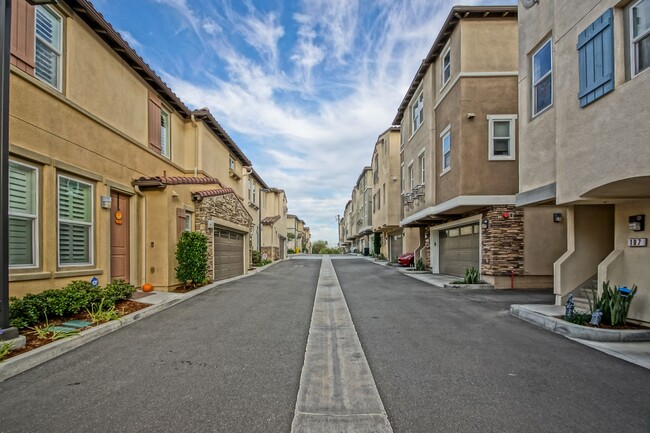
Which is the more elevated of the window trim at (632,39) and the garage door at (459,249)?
the window trim at (632,39)

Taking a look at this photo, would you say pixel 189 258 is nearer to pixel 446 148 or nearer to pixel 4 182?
pixel 4 182

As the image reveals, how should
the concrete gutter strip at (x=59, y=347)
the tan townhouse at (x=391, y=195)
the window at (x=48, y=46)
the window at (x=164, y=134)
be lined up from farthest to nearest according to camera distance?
the tan townhouse at (x=391, y=195), the window at (x=164, y=134), the window at (x=48, y=46), the concrete gutter strip at (x=59, y=347)

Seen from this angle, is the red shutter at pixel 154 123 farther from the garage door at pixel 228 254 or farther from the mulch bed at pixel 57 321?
the mulch bed at pixel 57 321

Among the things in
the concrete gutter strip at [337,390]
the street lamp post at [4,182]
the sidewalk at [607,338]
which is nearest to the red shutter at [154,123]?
the street lamp post at [4,182]

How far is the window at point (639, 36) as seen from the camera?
18.4 ft

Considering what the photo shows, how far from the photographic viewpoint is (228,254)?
16453 mm

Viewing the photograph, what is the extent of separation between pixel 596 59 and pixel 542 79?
246cm

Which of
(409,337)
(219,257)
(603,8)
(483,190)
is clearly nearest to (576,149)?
(603,8)

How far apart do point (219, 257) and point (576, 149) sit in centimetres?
1295

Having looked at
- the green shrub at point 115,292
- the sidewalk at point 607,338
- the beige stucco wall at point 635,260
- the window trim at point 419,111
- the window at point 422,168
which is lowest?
the sidewalk at point 607,338

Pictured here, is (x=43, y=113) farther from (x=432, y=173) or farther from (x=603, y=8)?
(x=432, y=173)

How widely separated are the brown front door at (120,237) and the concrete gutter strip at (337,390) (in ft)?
21.4

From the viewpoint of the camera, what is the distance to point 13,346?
4.93m

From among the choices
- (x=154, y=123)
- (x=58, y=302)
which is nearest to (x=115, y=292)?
(x=58, y=302)
